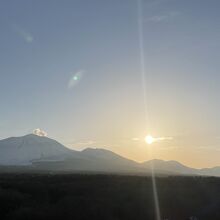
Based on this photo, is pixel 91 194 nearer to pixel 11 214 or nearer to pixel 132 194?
pixel 132 194

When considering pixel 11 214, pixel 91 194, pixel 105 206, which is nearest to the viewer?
pixel 11 214

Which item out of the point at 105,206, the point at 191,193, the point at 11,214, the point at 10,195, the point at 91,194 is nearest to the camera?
the point at 11,214

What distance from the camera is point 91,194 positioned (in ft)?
112

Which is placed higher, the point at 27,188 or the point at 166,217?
the point at 27,188

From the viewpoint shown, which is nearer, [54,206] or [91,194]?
[54,206]

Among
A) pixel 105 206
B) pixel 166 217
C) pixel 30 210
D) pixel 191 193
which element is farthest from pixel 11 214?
pixel 191 193

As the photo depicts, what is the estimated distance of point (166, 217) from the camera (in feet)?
86.9

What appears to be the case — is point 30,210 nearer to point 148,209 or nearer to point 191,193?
point 148,209

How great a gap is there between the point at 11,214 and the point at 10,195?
6.88 metres

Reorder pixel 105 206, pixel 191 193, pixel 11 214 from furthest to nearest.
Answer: pixel 191 193, pixel 105 206, pixel 11 214

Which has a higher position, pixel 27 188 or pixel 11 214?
pixel 27 188

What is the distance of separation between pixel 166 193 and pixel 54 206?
1421 centimetres

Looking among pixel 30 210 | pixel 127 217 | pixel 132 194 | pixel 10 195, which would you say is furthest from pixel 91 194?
pixel 30 210

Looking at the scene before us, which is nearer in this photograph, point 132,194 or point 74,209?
point 74,209
